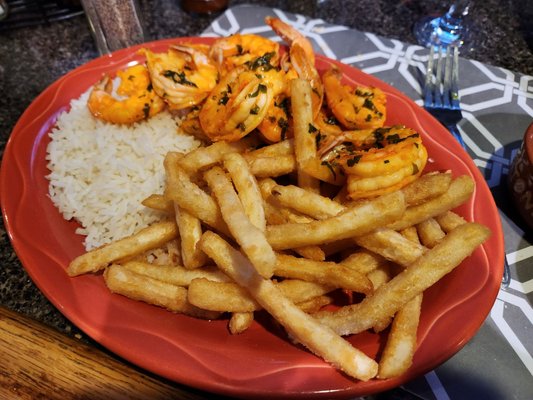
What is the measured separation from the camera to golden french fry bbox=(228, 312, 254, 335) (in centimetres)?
135

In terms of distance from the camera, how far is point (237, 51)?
7.13ft

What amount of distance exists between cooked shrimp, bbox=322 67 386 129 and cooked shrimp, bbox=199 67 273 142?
33cm

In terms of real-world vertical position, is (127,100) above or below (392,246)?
above

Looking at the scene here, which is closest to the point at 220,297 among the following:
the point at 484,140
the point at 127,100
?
the point at 127,100

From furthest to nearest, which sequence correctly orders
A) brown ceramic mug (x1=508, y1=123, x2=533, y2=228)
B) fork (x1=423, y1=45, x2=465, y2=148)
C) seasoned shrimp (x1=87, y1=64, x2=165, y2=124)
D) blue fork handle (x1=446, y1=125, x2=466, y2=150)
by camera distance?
fork (x1=423, y1=45, x2=465, y2=148)
blue fork handle (x1=446, y1=125, x2=466, y2=150)
seasoned shrimp (x1=87, y1=64, x2=165, y2=124)
brown ceramic mug (x1=508, y1=123, x2=533, y2=228)

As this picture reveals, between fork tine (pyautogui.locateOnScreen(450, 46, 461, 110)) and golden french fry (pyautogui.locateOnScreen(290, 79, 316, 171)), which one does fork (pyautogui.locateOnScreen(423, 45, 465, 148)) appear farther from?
golden french fry (pyautogui.locateOnScreen(290, 79, 316, 171))

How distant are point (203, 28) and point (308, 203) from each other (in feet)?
7.07

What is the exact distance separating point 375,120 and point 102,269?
1.20m

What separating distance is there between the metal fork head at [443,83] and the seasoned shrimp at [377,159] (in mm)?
860

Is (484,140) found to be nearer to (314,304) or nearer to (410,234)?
(410,234)

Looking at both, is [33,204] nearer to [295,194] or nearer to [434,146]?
[295,194]

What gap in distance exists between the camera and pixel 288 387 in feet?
4.09

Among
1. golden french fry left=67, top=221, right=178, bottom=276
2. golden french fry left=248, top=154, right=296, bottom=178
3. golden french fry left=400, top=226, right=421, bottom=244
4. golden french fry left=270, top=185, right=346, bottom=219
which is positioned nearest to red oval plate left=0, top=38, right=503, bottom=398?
golden french fry left=67, top=221, right=178, bottom=276

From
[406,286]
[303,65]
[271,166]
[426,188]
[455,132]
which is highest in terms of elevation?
[303,65]
